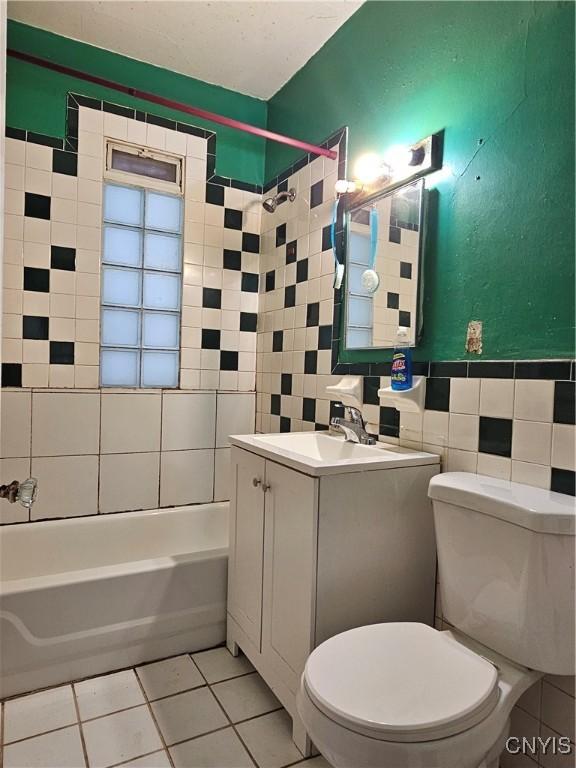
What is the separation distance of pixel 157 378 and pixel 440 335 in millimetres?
1501

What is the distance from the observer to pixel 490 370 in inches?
53.9

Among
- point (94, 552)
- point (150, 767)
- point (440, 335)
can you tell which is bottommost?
point (150, 767)

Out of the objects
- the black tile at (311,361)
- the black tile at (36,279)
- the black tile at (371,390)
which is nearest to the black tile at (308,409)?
the black tile at (311,361)

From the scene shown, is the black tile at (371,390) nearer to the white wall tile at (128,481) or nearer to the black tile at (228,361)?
the black tile at (228,361)

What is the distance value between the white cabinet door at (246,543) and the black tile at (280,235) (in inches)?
47.3

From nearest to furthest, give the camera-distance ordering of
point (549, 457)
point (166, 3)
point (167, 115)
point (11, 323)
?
point (549, 457)
point (166, 3)
point (11, 323)
point (167, 115)

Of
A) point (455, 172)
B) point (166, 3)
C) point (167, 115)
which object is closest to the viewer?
point (455, 172)

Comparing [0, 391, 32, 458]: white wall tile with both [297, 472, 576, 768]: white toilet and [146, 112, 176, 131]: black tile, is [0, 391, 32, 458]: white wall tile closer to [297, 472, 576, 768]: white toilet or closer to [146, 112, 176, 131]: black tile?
[146, 112, 176, 131]: black tile

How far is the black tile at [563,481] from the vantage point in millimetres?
1157

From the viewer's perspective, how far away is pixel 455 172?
1508mm

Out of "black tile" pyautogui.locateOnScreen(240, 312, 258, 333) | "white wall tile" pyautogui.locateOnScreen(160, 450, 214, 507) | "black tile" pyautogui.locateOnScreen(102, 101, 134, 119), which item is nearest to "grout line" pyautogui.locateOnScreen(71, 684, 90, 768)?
"white wall tile" pyautogui.locateOnScreen(160, 450, 214, 507)

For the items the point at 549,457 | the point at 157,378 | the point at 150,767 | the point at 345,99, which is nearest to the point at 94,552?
the point at 157,378

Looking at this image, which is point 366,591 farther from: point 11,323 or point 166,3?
point 166,3

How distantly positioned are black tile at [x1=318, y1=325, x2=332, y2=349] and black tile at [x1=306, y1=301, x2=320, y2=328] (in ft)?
0.18
